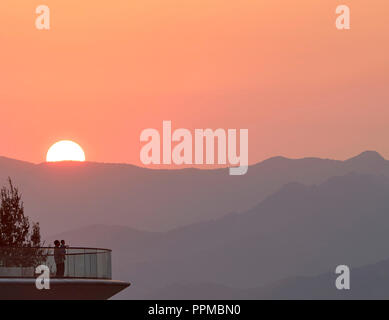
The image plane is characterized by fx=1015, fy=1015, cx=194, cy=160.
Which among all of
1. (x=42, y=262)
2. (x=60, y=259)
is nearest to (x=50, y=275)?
(x=42, y=262)

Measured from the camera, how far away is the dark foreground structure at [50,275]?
201 ft

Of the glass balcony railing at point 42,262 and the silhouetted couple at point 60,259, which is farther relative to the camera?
the silhouetted couple at point 60,259

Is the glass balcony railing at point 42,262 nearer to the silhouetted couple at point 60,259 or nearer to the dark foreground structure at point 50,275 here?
the dark foreground structure at point 50,275

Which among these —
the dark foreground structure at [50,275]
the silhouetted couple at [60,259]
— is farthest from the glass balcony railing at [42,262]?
the silhouetted couple at [60,259]

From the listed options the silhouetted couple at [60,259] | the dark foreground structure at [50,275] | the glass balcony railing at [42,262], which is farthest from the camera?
the silhouetted couple at [60,259]

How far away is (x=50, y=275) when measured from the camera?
62000 millimetres

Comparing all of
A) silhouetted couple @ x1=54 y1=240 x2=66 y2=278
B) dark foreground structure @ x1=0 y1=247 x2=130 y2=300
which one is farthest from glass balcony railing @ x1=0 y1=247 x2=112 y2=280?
silhouetted couple @ x1=54 y1=240 x2=66 y2=278

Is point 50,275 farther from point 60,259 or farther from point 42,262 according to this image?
point 60,259

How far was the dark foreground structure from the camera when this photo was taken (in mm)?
61281

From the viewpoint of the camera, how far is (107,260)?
6500 centimetres

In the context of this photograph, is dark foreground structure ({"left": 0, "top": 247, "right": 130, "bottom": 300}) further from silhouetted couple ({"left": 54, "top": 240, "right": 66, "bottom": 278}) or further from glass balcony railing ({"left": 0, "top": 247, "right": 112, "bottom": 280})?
silhouetted couple ({"left": 54, "top": 240, "right": 66, "bottom": 278})

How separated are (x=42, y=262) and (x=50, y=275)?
1.00 metres
